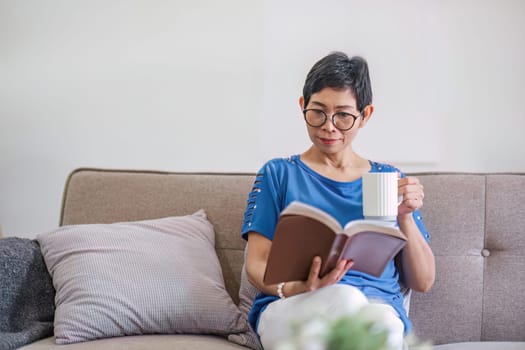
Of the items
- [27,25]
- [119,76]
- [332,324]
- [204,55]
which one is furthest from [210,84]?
[332,324]

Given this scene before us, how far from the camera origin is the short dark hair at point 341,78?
6.14 feet

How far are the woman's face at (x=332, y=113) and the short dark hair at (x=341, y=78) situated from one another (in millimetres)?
15

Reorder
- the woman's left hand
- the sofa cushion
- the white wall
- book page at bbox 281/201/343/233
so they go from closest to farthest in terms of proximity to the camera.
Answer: book page at bbox 281/201/343/233 → the woman's left hand → the sofa cushion → the white wall

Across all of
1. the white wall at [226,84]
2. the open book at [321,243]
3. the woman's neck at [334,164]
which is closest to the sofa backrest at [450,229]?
the woman's neck at [334,164]

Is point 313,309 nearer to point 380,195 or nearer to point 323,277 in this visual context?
point 323,277

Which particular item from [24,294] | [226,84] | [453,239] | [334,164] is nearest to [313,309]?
[334,164]

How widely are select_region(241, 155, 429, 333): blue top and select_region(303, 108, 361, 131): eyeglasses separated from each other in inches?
5.7

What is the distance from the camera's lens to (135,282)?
189 cm

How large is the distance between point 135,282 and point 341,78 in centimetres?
80

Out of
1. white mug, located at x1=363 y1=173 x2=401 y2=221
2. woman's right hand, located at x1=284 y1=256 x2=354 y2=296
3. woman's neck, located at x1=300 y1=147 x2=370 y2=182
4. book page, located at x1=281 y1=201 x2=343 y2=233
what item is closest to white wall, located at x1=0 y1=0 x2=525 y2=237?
woman's neck, located at x1=300 y1=147 x2=370 y2=182

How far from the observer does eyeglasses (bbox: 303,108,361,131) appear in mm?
1875

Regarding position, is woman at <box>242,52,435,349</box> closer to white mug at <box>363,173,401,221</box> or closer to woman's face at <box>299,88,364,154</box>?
woman's face at <box>299,88,364,154</box>

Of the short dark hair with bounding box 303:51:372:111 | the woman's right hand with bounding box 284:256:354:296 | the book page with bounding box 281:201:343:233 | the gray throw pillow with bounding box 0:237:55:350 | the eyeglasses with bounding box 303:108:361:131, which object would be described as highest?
the short dark hair with bounding box 303:51:372:111

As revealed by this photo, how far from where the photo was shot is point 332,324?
79 cm
